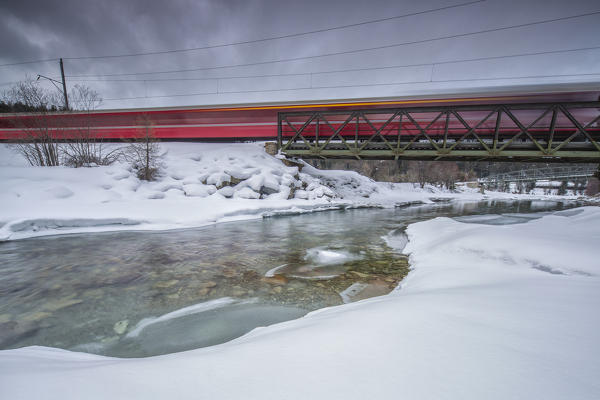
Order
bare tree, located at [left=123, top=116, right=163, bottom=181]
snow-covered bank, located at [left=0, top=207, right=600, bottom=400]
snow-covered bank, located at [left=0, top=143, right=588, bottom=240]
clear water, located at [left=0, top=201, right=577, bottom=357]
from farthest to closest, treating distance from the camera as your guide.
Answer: bare tree, located at [left=123, top=116, right=163, bottom=181]
snow-covered bank, located at [left=0, top=143, right=588, bottom=240]
clear water, located at [left=0, top=201, right=577, bottom=357]
snow-covered bank, located at [left=0, top=207, right=600, bottom=400]

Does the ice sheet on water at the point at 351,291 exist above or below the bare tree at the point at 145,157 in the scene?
below

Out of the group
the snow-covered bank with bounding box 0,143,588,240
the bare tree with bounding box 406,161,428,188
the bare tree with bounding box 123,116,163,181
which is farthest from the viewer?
the bare tree with bounding box 406,161,428,188

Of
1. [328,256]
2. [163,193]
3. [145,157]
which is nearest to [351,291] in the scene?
[328,256]

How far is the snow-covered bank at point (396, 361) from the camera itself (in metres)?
0.77

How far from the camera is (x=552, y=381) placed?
742 mm

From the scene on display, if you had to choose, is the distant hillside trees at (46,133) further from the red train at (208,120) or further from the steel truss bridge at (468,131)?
the steel truss bridge at (468,131)

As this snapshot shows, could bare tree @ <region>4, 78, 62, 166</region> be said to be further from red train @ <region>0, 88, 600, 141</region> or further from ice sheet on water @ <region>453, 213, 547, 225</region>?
ice sheet on water @ <region>453, 213, 547, 225</region>

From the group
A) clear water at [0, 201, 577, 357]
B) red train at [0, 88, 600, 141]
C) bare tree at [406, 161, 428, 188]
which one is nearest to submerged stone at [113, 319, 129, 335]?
clear water at [0, 201, 577, 357]

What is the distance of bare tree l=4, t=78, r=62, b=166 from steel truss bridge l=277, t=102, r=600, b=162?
9.45 meters

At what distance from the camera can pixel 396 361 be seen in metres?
0.90

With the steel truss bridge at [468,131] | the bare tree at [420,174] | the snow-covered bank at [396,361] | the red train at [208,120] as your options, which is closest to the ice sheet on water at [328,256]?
the snow-covered bank at [396,361]

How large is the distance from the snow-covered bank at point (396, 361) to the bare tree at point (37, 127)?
447 inches

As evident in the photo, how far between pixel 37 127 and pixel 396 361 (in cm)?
1357

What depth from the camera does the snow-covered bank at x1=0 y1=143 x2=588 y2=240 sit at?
5.77 m
